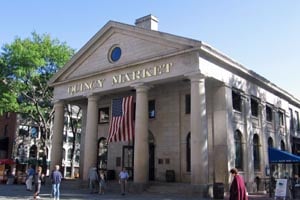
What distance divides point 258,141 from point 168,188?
10.2 metres

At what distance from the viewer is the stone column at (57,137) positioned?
99.8 feet

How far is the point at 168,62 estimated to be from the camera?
77.2ft

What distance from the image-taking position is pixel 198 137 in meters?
21.1

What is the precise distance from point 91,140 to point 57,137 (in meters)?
4.65

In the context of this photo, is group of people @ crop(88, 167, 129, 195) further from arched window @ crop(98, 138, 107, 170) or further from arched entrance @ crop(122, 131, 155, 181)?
arched window @ crop(98, 138, 107, 170)

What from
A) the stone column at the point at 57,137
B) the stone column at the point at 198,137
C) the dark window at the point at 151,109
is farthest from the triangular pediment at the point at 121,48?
the dark window at the point at 151,109

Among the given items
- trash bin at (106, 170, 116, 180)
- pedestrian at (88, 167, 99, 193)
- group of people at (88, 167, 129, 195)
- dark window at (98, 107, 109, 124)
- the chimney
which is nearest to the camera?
group of people at (88, 167, 129, 195)

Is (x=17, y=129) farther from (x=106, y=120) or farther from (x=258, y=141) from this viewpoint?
(x=258, y=141)

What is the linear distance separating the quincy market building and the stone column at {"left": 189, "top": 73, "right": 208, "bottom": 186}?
0.06m

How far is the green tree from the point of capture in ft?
123

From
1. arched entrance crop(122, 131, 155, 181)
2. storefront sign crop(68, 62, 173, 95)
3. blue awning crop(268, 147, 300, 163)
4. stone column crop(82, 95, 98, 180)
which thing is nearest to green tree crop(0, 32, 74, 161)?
storefront sign crop(68, 62, 173, 95)

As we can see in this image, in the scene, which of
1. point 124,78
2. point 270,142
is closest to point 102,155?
point 124,78

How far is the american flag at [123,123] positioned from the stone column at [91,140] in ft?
10.4

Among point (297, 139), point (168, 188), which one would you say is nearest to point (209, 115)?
point (168, 188)
